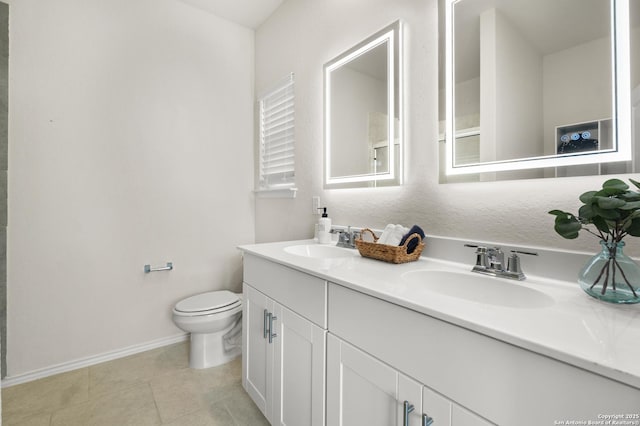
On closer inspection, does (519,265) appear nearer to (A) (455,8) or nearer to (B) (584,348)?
(B) (584,348)

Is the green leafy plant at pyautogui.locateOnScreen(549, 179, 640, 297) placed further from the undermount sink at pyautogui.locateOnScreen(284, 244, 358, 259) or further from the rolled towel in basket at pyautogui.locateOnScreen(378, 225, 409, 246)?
the undermount sink at pyautogui.locateOnScreen(284, 244, 358, 259)

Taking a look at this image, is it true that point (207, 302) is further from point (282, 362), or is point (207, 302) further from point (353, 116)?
point (353, 116)

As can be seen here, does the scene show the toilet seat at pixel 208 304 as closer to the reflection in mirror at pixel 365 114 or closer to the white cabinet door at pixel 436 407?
the reflection in mirror at pixel 365 114

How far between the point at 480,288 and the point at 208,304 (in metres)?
1.68

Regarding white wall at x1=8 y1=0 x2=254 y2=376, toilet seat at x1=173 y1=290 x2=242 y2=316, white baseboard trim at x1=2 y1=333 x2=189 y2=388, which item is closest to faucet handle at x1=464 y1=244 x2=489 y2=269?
toilet seat at x1=173 y1=290 x2=242 y2=316

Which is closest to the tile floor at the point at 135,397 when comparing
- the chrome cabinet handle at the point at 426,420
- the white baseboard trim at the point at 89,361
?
the white baseboard trim at the point at 89,361

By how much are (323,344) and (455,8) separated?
4.73 feet

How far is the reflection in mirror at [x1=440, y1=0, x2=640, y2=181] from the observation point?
87cm

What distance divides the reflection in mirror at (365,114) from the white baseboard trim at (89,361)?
177cm

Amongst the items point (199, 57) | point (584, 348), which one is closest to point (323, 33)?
point (199, 57)

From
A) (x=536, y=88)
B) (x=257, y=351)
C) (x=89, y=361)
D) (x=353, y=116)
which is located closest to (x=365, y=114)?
(x=353, y=116)

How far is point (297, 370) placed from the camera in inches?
46.0

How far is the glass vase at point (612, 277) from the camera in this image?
2.31 ft

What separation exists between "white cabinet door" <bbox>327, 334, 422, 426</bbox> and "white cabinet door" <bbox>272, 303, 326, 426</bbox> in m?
0.05
